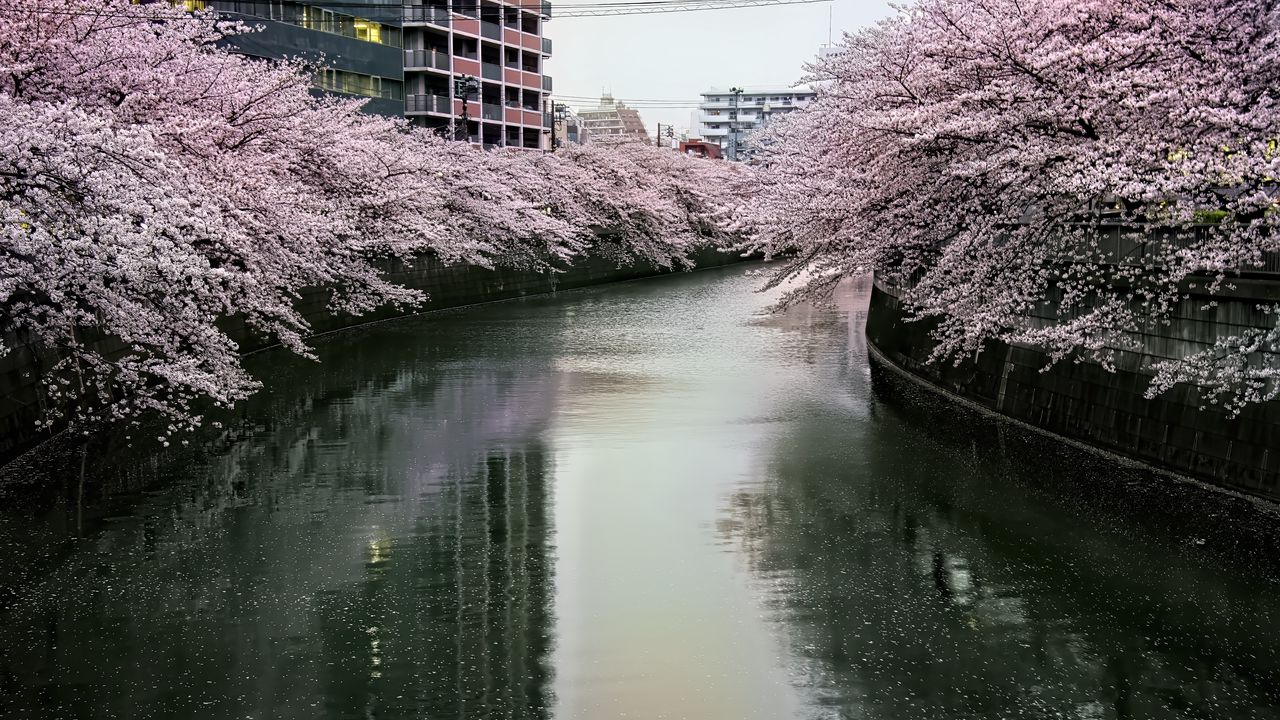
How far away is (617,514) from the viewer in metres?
15.8

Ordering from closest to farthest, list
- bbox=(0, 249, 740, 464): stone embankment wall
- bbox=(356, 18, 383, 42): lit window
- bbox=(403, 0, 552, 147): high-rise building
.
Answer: bbox=(0, 249, 740, 464): stone embankment wall, bbox=(356, 18, 383, 42): lit window, bbox=(403, 0, 552, 147): high-rise building

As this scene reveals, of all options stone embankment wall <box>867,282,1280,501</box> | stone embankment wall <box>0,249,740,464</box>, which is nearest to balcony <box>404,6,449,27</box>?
stone embankment wall <box>0,249,740,464</box>

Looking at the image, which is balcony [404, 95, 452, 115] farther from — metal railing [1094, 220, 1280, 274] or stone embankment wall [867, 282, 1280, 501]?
metal railing [1094, 220, 1280, 274]

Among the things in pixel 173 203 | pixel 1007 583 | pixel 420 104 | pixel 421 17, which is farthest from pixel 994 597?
pixel 421 17

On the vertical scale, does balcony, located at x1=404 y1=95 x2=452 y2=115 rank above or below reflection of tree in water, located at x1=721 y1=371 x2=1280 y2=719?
above

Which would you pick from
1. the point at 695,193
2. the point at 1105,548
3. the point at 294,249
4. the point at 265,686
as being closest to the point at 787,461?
the point at 1105,548

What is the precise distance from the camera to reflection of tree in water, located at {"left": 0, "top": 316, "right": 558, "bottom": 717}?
33.1 ft

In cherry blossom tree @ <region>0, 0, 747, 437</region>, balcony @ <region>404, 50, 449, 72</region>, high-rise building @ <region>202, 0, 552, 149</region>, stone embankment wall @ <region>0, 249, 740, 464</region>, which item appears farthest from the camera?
balcony @ <region>404, 50, 449, 72</region>

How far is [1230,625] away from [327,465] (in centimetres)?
1301

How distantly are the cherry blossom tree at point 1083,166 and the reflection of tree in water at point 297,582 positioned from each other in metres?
8.31

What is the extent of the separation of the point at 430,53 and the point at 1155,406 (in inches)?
2524

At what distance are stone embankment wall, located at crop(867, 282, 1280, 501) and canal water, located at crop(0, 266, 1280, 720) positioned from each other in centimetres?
50

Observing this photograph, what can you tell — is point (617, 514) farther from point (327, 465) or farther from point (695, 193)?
point (695, 193)

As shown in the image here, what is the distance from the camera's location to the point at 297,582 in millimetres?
12914
